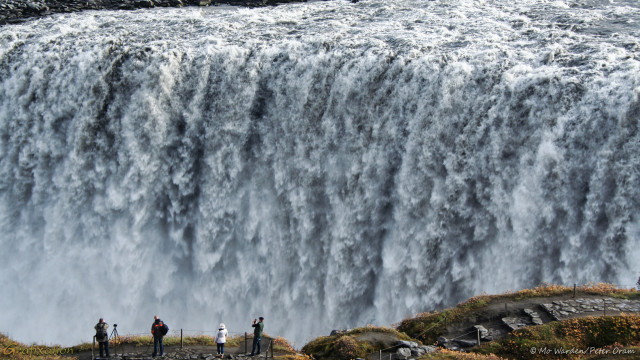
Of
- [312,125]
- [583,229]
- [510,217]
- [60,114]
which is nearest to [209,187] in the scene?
[312,125]

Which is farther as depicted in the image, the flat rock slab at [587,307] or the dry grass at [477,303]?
the dry grass at [477,303]

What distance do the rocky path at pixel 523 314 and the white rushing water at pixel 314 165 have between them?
3.39 metres

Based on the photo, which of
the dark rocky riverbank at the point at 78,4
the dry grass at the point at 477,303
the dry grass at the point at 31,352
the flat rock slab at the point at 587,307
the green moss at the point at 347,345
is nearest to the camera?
the flat rock slab at the point at 587,307

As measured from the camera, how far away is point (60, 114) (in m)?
39.8

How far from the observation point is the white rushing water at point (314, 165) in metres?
29.2

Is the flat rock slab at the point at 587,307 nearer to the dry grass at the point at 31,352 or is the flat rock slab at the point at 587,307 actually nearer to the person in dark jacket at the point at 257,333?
the person in dark jacket at the point at 257,333

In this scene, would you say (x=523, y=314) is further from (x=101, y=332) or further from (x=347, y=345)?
(x=101, y=332)

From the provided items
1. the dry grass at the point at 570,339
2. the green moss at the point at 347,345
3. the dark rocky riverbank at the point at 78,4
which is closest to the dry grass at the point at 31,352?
the green moss at the point at 347,345

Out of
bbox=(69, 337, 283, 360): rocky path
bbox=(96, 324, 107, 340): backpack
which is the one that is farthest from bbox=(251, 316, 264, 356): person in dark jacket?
bbox=(96, 324, 107, 340): backpack

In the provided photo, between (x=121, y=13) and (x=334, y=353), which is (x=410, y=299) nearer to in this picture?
(x=334, y=353)

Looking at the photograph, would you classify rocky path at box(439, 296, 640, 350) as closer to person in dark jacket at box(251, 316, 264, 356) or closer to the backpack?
person in dark jacket at box(251, 316, 264, 356)

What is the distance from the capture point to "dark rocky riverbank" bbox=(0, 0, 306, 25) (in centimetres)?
5416

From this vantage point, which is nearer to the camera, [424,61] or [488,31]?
[424,61]

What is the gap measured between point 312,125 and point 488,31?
512 inches
